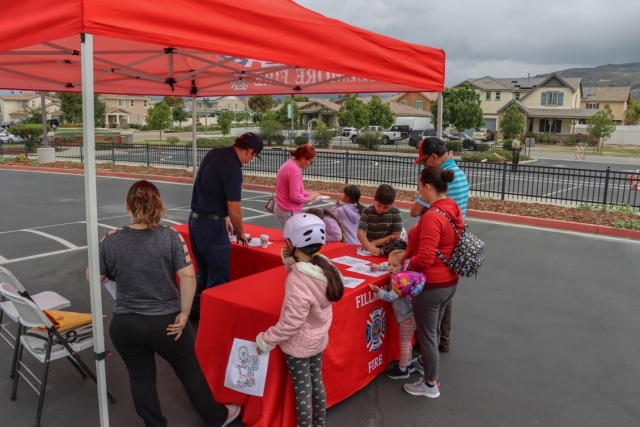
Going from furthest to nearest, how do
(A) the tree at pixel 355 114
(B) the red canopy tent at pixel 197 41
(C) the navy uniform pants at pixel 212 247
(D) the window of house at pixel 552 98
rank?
(D) the window of house at pixel 552 98
(A) the tree at pixel 355 114
(C) the navy uniform pants at pixel 212 247
(B) the red canopy tent at pixel 197 41

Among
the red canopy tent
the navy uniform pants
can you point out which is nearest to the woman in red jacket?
the red canopy tent

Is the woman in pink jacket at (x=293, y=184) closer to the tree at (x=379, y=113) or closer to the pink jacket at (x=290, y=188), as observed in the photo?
the pink jacket at (x=290, y=188)

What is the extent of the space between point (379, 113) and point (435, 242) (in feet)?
152

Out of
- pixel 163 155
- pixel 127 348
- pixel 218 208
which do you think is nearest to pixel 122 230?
pixel 127 348

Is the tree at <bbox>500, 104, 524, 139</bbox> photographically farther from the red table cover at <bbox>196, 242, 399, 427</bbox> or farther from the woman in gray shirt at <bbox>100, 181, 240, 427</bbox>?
the woman in gray shirt at <bbox>100, 181, 240, 427</bbox>

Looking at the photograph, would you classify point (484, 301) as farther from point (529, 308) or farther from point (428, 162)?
point (428, 162)

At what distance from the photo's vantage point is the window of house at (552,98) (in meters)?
72.0

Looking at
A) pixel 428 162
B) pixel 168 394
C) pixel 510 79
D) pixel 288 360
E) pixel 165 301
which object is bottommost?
pixel 168 394

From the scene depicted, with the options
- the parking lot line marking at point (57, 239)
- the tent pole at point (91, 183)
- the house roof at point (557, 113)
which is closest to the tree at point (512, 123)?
the house roof at point (557, 113)

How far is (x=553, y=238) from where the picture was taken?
9.53 metres

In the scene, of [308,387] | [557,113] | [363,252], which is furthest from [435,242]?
[557,113]

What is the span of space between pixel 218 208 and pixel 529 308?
3.84 m

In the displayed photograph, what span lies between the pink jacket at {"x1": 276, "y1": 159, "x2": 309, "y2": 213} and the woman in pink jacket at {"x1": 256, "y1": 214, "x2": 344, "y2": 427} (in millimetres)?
2372

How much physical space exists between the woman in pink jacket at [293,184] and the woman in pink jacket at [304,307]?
2378 millimetres
